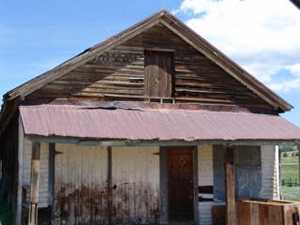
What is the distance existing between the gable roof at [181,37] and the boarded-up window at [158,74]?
0.84 metres

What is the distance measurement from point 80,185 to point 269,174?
604cm

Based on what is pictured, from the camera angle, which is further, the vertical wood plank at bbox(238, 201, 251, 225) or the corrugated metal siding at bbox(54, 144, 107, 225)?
the corrugated metal siding at bbox(54, 144, 107, 225)

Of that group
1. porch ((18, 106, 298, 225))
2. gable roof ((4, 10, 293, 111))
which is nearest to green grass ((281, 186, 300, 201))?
porch ((18, 106, 298, 225))

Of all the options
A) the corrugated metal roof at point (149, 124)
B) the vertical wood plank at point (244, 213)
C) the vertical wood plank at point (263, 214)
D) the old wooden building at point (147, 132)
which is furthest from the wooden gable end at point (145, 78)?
the vertical wood plank at point (263, 214)

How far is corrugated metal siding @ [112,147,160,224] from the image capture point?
12547 mm

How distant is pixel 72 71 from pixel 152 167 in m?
3.61

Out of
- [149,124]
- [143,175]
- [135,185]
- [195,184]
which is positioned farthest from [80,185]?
[195,184]

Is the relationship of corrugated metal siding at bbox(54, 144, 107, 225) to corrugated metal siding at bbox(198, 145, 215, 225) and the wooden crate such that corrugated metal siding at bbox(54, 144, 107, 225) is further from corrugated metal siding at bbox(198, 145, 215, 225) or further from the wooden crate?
the wooden crate

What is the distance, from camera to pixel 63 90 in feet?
40.9

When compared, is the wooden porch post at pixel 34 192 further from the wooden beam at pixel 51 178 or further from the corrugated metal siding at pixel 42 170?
the wooden beam at pixel 51 178

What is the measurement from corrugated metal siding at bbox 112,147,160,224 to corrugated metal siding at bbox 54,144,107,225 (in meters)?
0.38

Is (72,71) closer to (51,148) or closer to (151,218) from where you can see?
(51,148)

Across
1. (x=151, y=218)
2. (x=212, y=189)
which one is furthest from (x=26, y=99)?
(x=212, y=189)

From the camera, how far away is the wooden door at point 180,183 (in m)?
14.1
